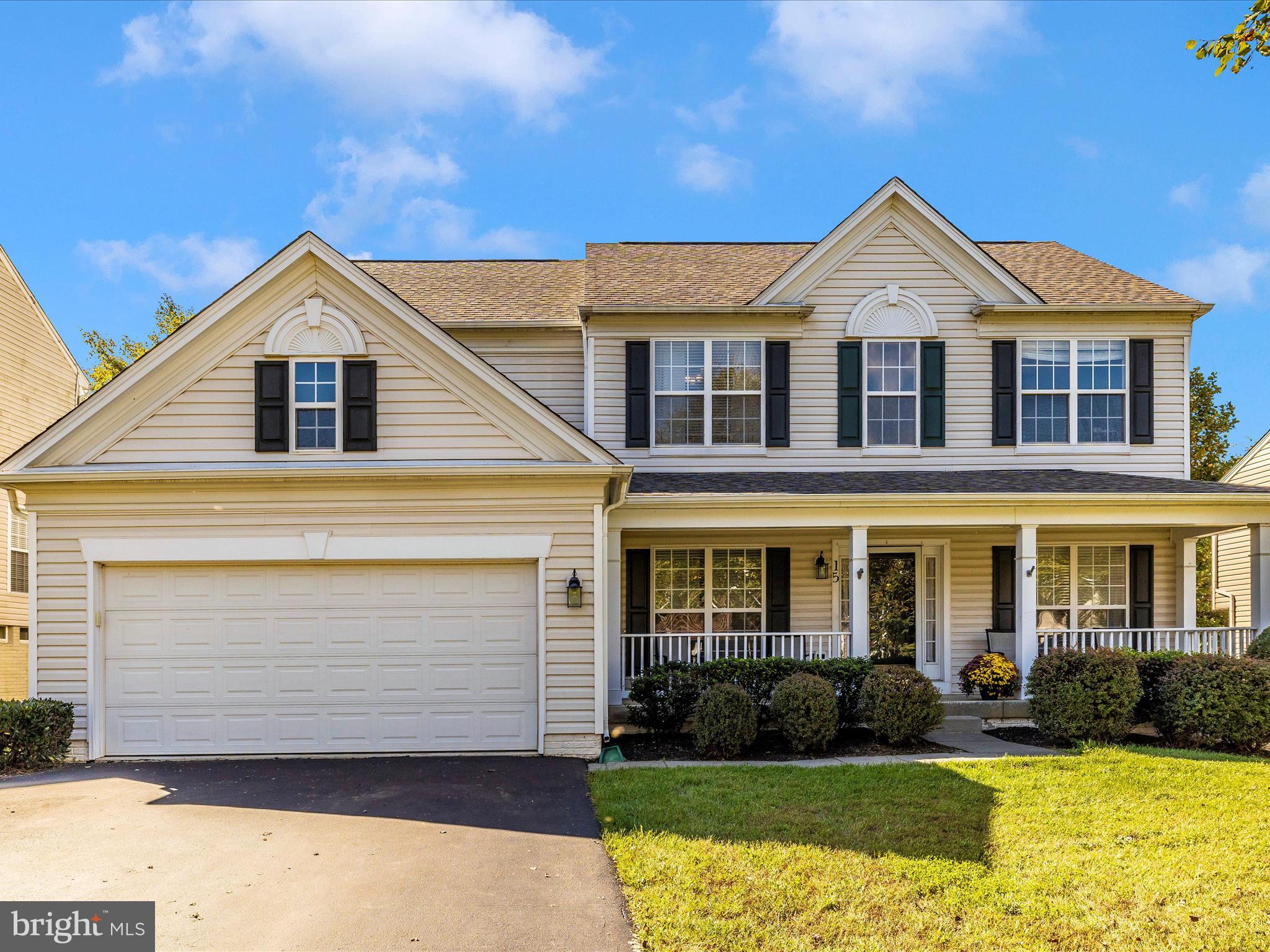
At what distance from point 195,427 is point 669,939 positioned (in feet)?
26.5

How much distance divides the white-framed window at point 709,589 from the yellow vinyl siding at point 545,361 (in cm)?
279

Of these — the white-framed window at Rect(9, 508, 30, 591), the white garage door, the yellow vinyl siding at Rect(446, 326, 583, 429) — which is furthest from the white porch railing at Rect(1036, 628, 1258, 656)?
the white-framed window at Rect(9, 508, 30, 591)

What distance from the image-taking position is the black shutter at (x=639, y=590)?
1346cm

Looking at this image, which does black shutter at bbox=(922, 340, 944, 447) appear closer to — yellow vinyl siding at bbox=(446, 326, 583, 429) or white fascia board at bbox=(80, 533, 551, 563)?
yellow vinyl siding at bbox=(446, 326, 583, 429)

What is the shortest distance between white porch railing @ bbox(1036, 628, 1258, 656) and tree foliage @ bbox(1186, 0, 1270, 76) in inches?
297

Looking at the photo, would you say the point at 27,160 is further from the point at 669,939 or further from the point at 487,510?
the point at 669,939

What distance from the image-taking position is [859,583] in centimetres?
1213

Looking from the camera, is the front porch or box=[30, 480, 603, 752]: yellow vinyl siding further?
the front porch

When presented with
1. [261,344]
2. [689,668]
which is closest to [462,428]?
[261,344]

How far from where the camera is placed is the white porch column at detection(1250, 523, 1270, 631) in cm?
1240

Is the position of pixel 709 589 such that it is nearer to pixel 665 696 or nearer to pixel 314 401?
pixel 665 696

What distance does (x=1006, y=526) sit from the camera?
1251 centimetres

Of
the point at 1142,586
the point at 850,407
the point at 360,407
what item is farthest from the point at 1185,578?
the point at 360,407

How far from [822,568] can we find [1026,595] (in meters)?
2.84
